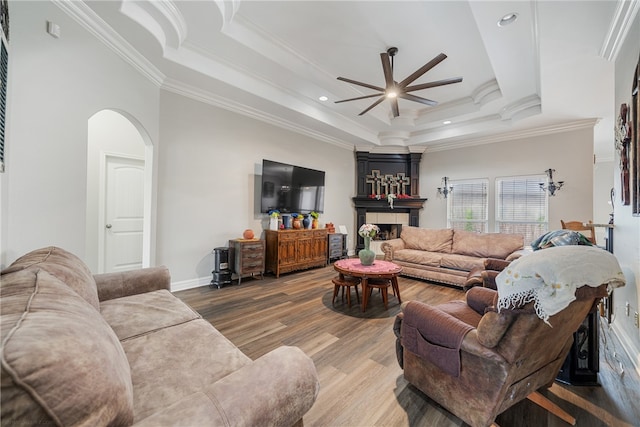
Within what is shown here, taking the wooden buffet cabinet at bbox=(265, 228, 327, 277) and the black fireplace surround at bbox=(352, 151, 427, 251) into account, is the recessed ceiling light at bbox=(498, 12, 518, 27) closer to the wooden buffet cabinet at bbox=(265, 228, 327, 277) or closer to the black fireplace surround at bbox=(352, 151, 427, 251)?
the wooden buffet cabinet at bbox=(265, 228, 327, 277)

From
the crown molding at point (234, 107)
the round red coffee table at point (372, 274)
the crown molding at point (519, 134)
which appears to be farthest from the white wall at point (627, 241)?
the crown molding at point (234, 107)

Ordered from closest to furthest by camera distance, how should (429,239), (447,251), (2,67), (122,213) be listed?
(2,67), (122,213), (447,251), (429,239)

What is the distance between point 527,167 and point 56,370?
7.20 m

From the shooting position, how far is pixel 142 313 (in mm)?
1737

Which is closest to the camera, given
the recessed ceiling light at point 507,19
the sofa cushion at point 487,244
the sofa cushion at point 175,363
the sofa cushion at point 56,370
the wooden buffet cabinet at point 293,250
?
the sofa cushion at point 56,370

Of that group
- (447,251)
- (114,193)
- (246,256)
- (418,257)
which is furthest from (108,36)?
(447,251)

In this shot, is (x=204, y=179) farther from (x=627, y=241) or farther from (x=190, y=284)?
(x=627, y=241)

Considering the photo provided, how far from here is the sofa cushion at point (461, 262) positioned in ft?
13.5

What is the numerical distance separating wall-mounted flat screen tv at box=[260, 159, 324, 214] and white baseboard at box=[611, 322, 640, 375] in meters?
4.63

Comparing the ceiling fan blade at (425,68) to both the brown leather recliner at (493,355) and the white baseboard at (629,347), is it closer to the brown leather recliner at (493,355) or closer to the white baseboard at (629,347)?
the brown leather recliner at (493,355)

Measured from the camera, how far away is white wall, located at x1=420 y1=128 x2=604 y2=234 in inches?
196

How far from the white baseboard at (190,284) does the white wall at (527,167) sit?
5487 millimetres

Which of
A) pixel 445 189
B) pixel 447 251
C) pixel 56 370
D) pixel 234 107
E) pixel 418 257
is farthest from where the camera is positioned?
pixel 445 189

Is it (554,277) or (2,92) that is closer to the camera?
(554,277)
